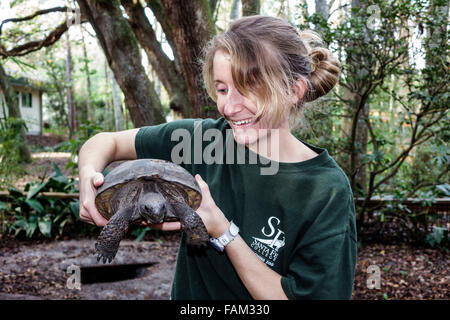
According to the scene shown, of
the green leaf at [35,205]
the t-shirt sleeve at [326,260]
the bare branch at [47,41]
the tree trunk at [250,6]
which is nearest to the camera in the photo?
the t-shirt sleeve at [326,260]

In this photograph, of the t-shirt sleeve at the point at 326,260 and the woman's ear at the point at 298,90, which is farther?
the woman's ear at the point at 298,90

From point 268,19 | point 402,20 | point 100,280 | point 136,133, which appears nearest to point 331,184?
point 268,19

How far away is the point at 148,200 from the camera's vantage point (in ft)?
5.15

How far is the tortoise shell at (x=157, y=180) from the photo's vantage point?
150 cm

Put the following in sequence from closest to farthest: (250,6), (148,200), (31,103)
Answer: (148,200) → (250,6) → (31,103)

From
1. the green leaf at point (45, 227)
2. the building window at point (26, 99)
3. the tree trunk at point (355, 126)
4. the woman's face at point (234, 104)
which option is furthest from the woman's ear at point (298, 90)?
the building window at point (26, 99)

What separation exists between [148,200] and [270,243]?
0.54 meters

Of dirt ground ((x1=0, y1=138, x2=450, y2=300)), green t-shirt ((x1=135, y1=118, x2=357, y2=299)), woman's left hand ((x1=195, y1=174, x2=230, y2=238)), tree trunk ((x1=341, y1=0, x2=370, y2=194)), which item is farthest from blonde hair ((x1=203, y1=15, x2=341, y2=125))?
dirt ground ((x1=0, y1=138, x2=450, y2=300))

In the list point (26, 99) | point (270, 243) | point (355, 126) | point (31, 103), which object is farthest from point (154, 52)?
point (31, 103)

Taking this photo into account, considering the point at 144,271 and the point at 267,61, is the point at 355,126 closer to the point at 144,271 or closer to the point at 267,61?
the point at 144,271

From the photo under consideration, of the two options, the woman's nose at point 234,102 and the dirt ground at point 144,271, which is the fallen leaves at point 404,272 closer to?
the dirt ground at point 144,271

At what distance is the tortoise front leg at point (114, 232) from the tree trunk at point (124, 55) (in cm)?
338

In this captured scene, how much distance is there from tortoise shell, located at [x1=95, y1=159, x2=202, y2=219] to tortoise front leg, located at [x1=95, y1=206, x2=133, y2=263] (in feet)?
0.26

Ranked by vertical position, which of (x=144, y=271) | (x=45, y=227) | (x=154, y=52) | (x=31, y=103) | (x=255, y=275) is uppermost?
(x=31, y=103)
